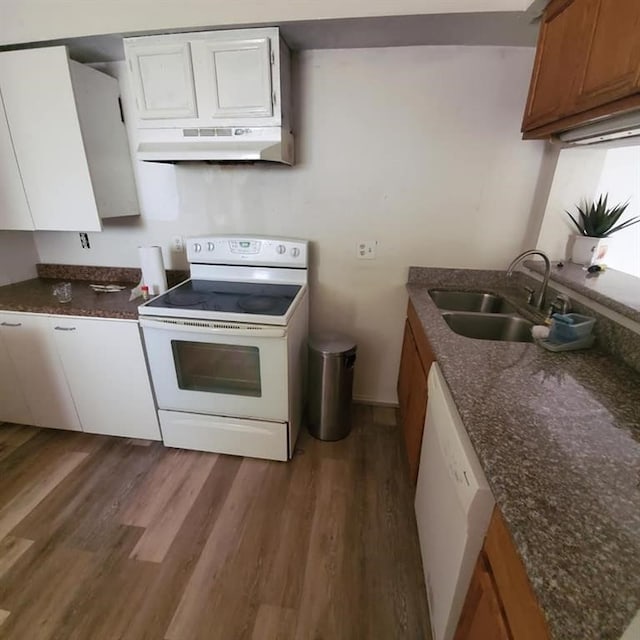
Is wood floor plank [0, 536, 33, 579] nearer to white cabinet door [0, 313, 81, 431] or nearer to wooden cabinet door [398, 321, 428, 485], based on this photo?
white cabinet door [0, 313, 81, 431]

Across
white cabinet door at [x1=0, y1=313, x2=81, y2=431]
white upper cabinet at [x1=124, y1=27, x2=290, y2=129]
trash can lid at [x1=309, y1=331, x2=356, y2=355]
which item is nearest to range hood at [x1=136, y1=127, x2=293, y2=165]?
white upper cabinet at [x1=124, y1=27, x2=290, y2=129]

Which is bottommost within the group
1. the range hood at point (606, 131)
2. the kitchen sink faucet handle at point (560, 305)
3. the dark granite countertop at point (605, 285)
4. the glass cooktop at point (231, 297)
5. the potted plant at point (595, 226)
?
the glass cooktop at point (231, 297)

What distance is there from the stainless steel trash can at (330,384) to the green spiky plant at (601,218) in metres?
1.41

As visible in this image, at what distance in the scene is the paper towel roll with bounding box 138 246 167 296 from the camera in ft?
6.43

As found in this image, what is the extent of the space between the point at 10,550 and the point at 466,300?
2589 millimetres

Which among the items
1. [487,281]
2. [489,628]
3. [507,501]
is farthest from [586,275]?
[489,628]

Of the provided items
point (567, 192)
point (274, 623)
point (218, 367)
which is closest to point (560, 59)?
point (567, 192)

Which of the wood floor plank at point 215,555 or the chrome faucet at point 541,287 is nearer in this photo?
the wood floor plank at point 215,555

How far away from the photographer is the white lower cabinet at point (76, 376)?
1.86 m

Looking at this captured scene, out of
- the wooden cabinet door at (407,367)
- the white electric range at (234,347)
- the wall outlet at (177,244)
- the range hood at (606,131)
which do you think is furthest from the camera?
the wall outlet at (177,244)

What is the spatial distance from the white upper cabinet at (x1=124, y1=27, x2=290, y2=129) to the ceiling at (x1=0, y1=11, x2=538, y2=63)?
→ 0.10 m

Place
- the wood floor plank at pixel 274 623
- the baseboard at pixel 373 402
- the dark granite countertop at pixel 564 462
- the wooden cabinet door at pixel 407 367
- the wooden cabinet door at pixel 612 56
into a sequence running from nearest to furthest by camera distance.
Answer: the dark granite countertop at pixel 564 462 → the wooden cabinet door at pixel 612 56 → the wood floor plank at pixel 274 623 → the wooden cabinet door at pixel 407 367 → the baseboard at pixel 373 402

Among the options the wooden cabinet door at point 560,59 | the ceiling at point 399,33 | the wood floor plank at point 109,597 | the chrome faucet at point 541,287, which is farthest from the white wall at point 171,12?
the wood floor plank at point 109,597

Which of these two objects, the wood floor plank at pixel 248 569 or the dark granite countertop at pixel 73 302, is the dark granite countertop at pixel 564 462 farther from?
the dark granite countertop at pixel 73 302
